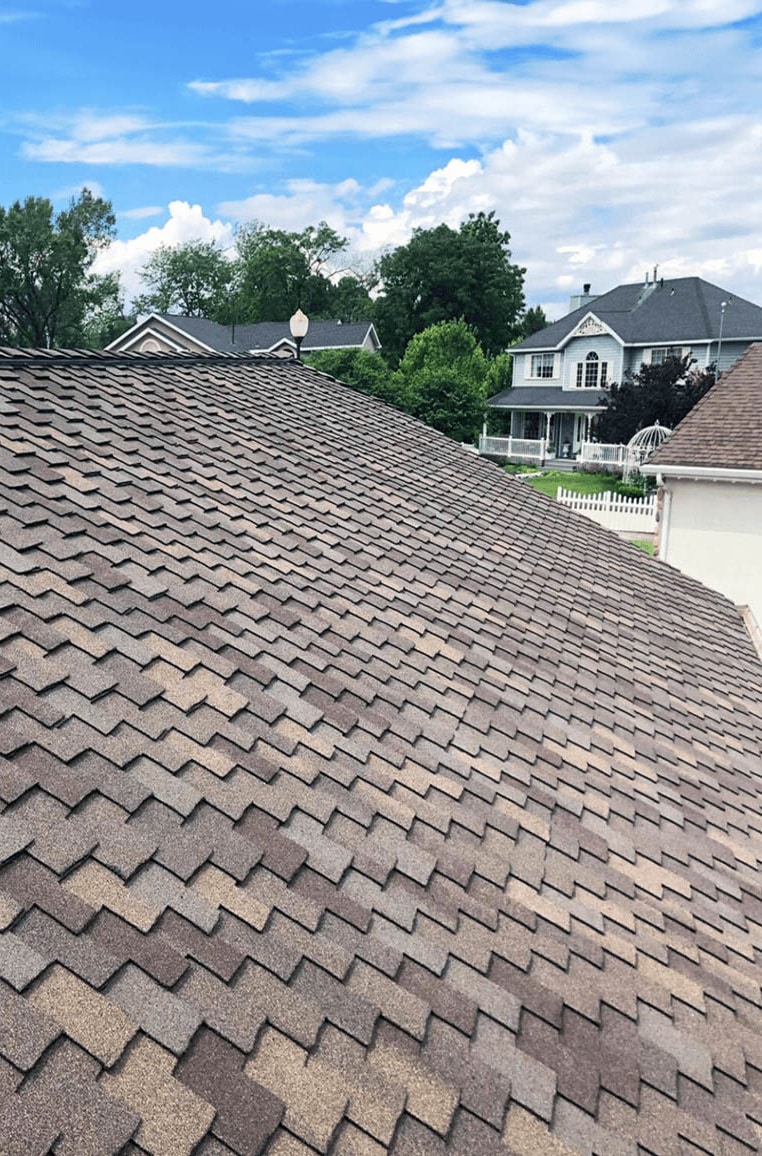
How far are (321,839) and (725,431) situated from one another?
51.9 ft

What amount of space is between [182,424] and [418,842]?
14.7 feet

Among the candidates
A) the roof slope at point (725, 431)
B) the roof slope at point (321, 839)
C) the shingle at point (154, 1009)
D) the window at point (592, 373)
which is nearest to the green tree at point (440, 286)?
the window at point (592, 373)

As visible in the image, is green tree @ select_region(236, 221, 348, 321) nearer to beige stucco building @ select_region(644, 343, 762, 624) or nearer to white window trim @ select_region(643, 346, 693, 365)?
white window trim @ select_region(643, 346, 693, 365)

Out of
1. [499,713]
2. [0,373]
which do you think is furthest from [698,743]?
[0,373]

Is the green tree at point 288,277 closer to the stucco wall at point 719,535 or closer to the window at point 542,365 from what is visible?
the window at point 542,365

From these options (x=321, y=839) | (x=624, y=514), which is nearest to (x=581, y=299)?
(x=624, y=514)

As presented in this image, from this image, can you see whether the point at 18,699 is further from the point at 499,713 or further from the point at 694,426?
the point at 694,426

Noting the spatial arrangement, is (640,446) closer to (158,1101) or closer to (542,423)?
(542,423)

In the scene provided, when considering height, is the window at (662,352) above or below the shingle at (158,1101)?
above

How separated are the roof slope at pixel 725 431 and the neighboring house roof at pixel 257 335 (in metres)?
25.9

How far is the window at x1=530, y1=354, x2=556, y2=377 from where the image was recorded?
5144 cm

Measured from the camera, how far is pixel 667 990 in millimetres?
3348

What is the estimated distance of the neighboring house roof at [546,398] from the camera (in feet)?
153

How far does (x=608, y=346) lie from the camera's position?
47.1m
